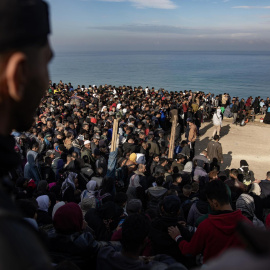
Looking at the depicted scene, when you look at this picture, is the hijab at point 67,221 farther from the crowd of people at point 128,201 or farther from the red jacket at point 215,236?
the red jacket at point 215,236

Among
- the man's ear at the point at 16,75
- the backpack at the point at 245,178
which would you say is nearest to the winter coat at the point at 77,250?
the man's ear at the point at 16,75


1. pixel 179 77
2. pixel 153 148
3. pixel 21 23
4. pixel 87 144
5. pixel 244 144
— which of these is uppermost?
pixel 179 77

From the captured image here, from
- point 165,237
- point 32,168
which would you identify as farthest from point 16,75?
point 32,168

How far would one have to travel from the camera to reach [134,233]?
2125 mm

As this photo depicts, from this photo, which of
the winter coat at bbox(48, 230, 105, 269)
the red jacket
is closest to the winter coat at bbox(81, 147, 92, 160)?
the winter coat at bbox(48, 230, 105, 269)

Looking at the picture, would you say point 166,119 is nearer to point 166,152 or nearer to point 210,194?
point 166,152

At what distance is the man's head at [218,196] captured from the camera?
2.37 meters

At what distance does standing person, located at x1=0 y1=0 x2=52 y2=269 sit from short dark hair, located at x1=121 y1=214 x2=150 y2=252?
1545 mm

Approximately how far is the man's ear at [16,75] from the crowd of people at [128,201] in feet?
0.82

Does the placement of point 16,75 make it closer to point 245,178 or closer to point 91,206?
point 91,206

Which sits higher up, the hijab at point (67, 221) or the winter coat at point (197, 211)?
the hijab at point (67, 221)

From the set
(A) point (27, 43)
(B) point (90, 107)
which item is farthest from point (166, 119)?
(A) point (27, 43)

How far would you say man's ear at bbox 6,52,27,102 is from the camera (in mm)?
663

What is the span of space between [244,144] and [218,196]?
407 inches
